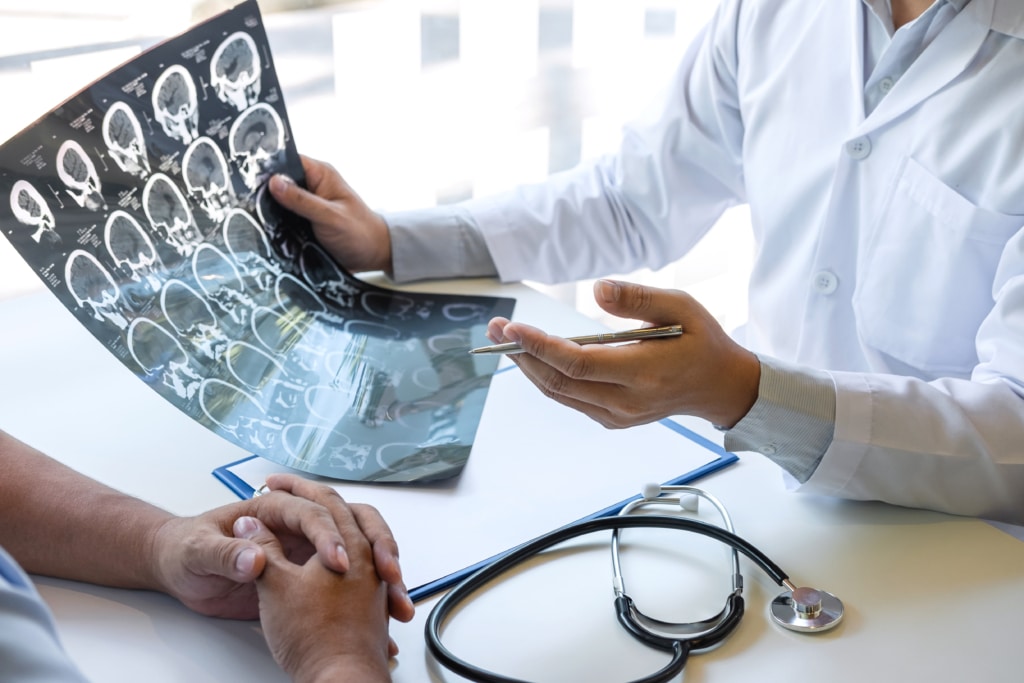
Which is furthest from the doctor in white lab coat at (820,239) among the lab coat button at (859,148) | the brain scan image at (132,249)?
the brain scan image at (132,249)

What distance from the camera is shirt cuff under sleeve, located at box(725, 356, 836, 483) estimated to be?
0.90 m

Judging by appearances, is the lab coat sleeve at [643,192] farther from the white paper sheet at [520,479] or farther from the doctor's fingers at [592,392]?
the doctor's fingers at [592,392]

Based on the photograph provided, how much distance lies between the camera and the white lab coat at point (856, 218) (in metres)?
0.92

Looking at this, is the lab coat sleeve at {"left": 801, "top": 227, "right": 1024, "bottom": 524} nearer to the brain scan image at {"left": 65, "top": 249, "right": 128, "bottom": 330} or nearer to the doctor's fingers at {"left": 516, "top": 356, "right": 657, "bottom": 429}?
the doctor's fingers at {"left": 516, "top": 356, "right": 657, "bottom": 429}

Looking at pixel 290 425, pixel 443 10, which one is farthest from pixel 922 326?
pixel 443 10

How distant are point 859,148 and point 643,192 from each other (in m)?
0.34

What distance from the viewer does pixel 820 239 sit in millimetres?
1174

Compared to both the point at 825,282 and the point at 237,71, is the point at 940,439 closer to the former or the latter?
the point at 825,282

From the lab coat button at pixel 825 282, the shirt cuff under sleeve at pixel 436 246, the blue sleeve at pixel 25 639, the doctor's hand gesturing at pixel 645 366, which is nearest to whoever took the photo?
the blue sleeve at pixel 25 639

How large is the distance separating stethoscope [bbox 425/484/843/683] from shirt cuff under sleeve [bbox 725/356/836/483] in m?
0.08

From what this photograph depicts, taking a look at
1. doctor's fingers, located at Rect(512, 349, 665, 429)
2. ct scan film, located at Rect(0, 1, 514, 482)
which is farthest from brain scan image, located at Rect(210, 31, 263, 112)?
doctor's fingers, located at Rect(512, 349, 665, 429)

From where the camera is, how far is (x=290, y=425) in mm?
977

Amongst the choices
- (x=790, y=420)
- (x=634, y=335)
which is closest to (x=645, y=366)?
(x=634, y=335)

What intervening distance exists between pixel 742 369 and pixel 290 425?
0.43 meters
